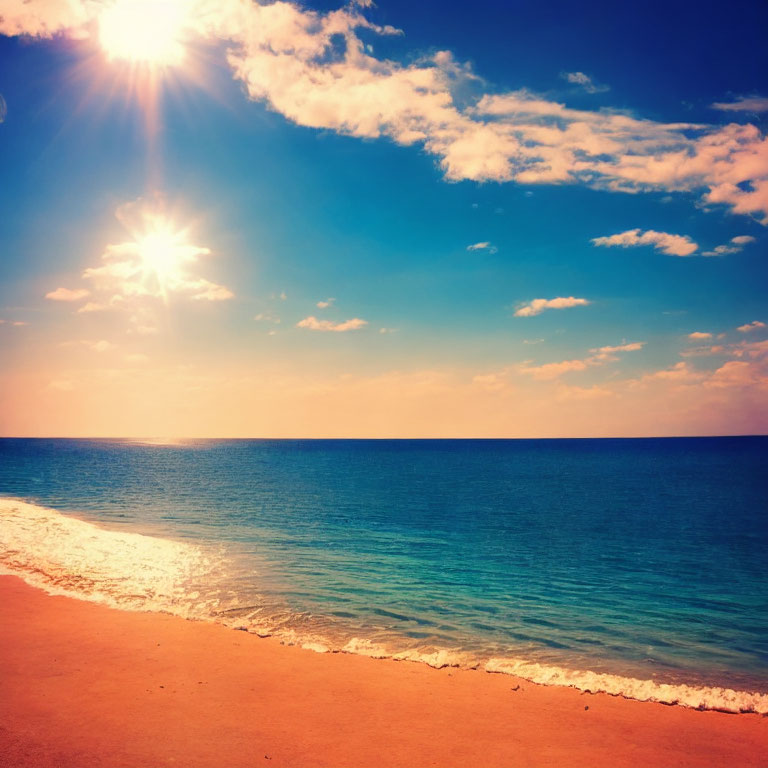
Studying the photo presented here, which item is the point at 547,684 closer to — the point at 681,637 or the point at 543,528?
the point at 681,637

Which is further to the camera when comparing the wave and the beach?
the wave

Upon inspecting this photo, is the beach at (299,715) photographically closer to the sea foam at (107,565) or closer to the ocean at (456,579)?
the ocean at (456,579)

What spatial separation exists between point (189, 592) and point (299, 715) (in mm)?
10813

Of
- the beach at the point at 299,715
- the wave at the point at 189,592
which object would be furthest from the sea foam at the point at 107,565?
the beach at the point at 299,715

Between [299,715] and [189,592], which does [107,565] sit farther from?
[299,715]

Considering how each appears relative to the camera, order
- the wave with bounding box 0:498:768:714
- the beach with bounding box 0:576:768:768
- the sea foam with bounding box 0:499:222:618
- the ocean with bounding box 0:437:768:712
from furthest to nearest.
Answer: the sea foam with bounding box 0:499:222:618 < the ocean with bounding box 0:437:768:712 < the wave with bounding box 0:498:768:714 < the beach with bounding box 0:576:768:768

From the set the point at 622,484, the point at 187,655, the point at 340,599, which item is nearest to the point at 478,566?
the point at 340,599

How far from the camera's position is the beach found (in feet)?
29.4

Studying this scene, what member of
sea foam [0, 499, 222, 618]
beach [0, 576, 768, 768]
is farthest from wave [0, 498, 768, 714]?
beach [0, 576, 768, 768]

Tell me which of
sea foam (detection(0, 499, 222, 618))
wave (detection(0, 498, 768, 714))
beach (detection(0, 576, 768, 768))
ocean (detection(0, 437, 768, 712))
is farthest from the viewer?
sea foam (detection(0, 499, 222, 618))

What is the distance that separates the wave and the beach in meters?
0.79

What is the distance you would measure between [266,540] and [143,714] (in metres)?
21.3

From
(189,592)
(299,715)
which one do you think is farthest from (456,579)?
(299,715)

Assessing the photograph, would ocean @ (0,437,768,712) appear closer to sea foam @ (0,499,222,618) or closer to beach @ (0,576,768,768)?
sea foam @ (0,499,222,618)
